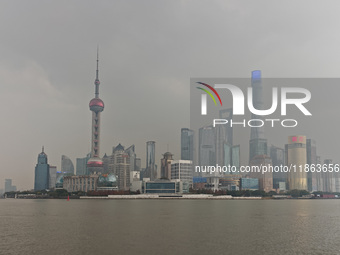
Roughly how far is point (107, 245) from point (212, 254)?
1535cm

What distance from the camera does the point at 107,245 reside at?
54.6 meters

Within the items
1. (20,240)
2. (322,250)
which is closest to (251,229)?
(322,250)

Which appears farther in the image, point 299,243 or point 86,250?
point 299,243

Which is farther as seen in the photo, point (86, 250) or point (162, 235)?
point (162, 235)

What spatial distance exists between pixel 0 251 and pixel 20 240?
896 cm

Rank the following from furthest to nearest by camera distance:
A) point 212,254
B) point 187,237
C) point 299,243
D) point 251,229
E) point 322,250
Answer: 1. point 251,229
2. point 187,237
3. point 299,243
4. point 322,250
5. point 212,254

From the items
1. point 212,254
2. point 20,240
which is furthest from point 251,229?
point 20,240

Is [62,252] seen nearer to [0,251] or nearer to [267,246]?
[0,251]

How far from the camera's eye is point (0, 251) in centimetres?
5038

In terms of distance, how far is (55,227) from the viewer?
7675cm

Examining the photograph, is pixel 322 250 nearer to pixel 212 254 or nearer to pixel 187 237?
pixel 212 254

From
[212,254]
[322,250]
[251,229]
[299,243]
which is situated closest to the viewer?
[212,254]

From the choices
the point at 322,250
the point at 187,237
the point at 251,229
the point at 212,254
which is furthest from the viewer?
the point at 251,229

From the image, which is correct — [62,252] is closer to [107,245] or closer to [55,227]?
[107,245]
